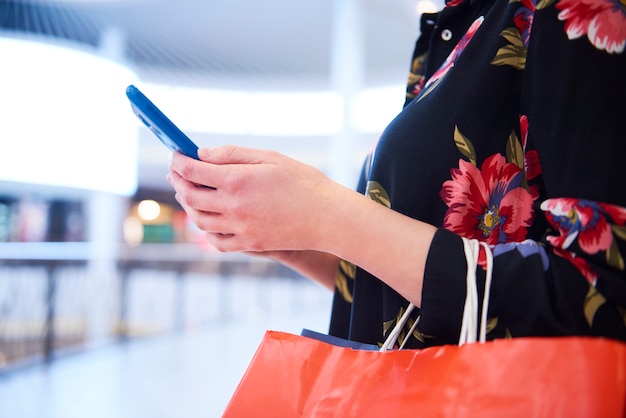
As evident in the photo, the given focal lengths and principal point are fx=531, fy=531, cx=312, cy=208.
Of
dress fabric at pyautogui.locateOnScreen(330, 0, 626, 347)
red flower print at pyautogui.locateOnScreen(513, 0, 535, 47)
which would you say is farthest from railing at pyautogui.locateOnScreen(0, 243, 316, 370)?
red flower print at pyautogui.locateOnScreen(513, 0, 535, 47)

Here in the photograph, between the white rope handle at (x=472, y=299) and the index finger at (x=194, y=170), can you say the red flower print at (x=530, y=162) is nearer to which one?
the white rope handle at (x=472, y=299)

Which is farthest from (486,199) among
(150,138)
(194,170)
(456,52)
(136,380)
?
(150,138)

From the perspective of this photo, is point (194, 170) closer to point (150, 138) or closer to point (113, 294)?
point (113, 294)

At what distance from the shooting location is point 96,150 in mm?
5867

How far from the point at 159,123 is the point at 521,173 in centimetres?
33

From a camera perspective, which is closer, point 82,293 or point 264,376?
point 264,376

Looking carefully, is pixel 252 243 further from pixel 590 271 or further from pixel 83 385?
pixel 83 385

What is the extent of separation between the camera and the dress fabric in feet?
1.27

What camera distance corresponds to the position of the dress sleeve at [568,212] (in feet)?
1.27

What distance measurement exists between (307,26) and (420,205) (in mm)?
5735

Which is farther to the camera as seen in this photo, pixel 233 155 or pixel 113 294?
pixel 113 294

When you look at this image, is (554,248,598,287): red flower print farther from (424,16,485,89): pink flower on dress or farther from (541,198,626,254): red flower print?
(424,16,485,89): pink flower on dress

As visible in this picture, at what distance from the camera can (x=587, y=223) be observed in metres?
0.39

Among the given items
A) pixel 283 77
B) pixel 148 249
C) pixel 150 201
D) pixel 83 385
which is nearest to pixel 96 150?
pixel 148 249
